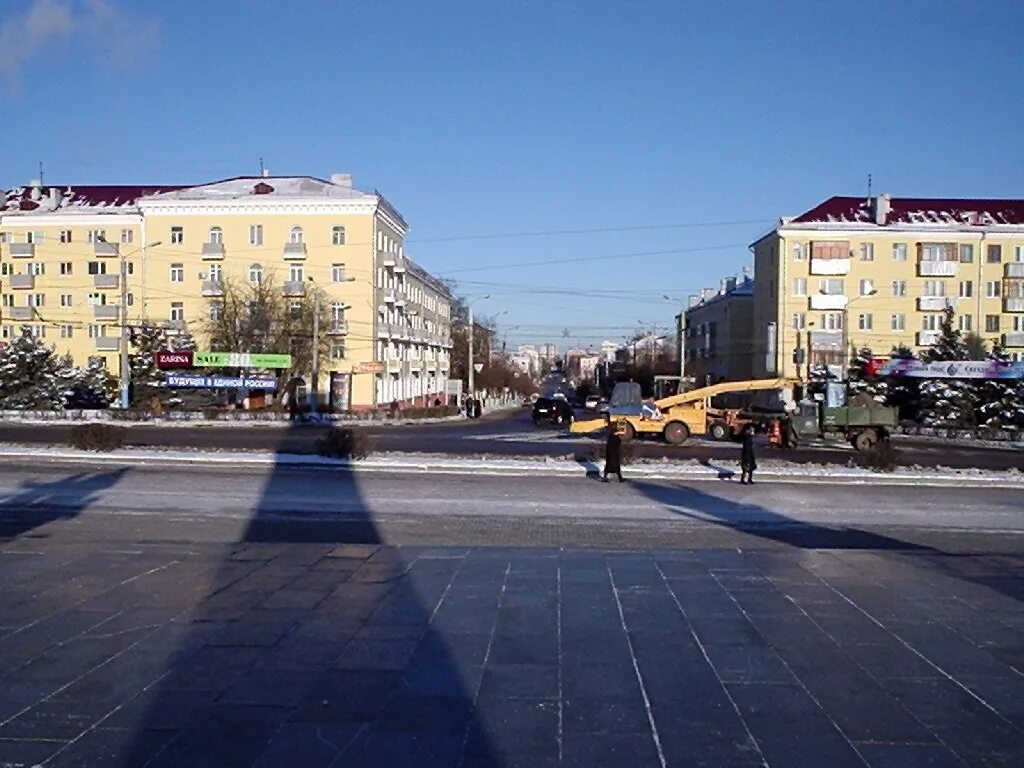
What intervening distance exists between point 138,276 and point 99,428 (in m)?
44.5

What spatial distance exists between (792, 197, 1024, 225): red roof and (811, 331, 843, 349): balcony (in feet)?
25.1

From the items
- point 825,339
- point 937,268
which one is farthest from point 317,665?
point 937,268

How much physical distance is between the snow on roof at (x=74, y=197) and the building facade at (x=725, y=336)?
138 ft

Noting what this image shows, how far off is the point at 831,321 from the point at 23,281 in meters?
57.1

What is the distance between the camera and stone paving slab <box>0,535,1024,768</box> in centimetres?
610

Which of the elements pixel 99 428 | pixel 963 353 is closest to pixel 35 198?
pixel 99 428

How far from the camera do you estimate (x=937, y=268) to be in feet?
227

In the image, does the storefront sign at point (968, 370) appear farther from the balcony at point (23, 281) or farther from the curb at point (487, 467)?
the balcony at point (23, 281)

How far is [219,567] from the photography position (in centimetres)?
1173

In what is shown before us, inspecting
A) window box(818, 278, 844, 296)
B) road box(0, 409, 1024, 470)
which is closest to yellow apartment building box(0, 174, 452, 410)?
road box(0, 409, 1024, 470)

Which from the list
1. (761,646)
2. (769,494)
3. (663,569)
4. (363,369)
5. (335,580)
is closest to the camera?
(761,646)

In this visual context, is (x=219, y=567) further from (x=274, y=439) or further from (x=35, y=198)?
(x=35, y=198)

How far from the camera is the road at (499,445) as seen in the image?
3339cm

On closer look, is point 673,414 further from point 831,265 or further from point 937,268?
point 937,268
